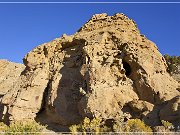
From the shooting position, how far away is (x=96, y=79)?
27125 millimetres

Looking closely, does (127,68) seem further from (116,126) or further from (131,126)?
(131,126)

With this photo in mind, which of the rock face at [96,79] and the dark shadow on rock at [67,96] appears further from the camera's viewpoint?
the dark shadow on rock at [67,96]

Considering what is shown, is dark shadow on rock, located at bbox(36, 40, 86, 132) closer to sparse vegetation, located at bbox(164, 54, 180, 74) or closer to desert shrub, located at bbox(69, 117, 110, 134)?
desert shrub, located at bbox(69, 117, 110, 134)

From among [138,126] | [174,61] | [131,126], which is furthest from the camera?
Answer: [174,61]

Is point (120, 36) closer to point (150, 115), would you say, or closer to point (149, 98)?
point (149, 98)

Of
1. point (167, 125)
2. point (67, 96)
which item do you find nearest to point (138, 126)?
point (167, 125)

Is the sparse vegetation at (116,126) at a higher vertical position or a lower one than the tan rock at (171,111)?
lower

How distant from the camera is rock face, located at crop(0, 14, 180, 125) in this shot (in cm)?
2612

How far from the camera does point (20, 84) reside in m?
32.6

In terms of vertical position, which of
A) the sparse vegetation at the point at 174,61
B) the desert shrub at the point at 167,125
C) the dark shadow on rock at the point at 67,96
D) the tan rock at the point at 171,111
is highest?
the sparse vegetation at the point at 174,61

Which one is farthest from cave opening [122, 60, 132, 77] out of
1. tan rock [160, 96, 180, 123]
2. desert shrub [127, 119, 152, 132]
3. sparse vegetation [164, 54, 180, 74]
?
sparse vegetation [164, 54, 180, 74]

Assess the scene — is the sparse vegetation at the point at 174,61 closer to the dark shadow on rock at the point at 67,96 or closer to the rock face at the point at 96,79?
the rock face at the point at 96,79

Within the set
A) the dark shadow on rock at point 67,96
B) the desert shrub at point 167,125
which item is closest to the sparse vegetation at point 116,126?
the desert shrub at point 167,125

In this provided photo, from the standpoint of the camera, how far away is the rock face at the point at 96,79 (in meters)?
26.1
